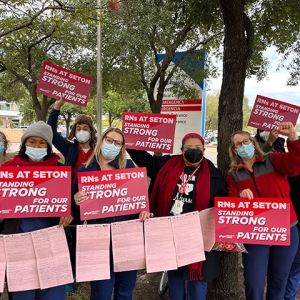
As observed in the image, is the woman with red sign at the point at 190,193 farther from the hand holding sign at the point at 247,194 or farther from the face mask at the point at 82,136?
the face mask at the point at 82,136

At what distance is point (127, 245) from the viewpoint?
2.64m

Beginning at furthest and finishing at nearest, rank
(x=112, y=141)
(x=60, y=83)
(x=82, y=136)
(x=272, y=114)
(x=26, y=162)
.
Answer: (x=60, y=83)
(x=272, y=114)
(x=82, y=136)
(x=112, y=141)
(x=26, y=162)

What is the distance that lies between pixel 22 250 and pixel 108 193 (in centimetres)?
84

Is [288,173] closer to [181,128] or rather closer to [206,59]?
[206,59]

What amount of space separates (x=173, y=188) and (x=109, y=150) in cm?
70

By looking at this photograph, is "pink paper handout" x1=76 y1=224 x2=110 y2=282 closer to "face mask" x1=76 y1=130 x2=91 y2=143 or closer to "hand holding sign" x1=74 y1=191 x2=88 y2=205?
→ "hand holding sign" x1=74 y1=191 x2=88 y2=205

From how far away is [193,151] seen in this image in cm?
271

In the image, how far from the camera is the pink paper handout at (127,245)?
2.61 m

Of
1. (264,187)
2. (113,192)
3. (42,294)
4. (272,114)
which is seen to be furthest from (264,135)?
(42,294)

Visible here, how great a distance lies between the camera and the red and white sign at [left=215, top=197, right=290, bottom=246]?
8.40ft

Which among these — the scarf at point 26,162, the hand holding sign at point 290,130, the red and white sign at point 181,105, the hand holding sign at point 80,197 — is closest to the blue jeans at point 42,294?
the hand holding sign at point 80,197

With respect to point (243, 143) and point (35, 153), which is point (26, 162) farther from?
point (243, 143)

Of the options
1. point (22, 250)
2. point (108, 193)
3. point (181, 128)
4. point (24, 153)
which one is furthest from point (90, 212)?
point (181, 128)

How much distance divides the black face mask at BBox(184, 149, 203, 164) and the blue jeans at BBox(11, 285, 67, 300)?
163 cm
